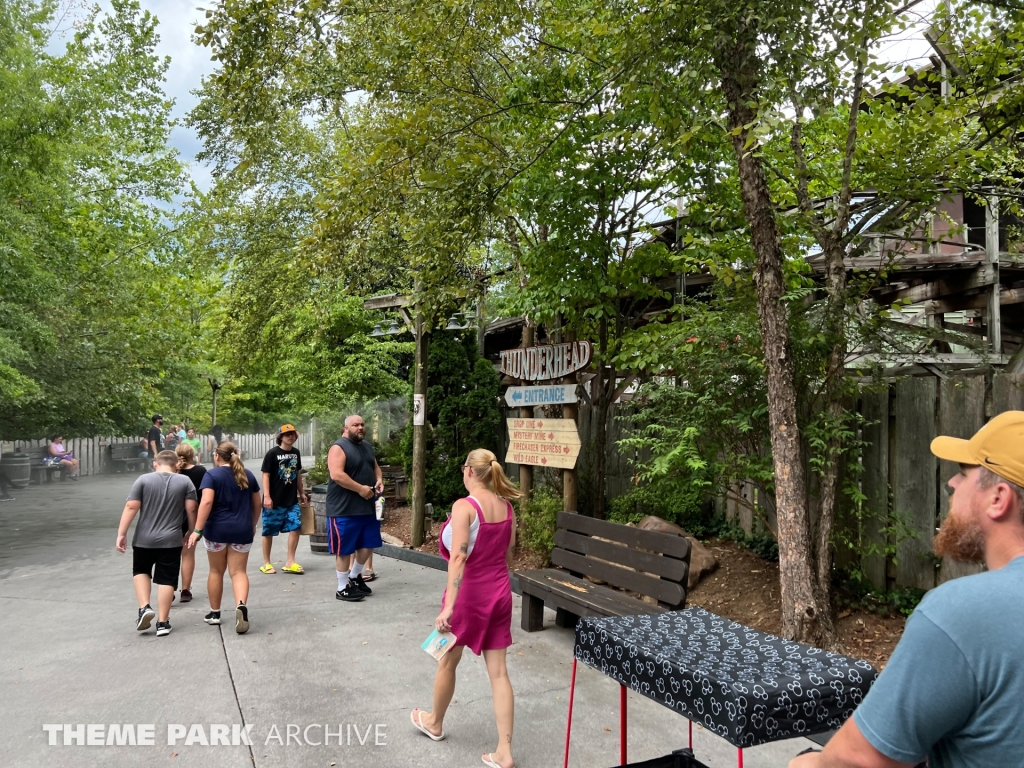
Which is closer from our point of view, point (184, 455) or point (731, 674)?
point (731, 674)

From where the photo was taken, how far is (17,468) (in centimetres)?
2259

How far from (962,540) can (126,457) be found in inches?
1373

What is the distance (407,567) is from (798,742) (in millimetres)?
5908

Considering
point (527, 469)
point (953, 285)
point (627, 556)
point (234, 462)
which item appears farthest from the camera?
point (953, 285)

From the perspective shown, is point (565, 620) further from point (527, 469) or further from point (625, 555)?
point (527, 469)

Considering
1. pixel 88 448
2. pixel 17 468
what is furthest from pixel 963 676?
pixel 88 448

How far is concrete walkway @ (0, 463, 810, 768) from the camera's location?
13.4 feet

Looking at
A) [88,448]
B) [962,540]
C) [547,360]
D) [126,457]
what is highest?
[547,360]

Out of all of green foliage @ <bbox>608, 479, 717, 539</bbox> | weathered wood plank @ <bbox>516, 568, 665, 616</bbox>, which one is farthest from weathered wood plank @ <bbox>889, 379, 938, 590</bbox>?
green foliage @ <bbox>608, 479, 717, 539</bbox>

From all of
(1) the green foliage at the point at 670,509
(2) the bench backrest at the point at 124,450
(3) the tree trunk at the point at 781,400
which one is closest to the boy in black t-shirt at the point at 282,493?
(1) the green foliage at the point at 670,509

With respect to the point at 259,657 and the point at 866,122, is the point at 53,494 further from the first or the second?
the point at 866,122

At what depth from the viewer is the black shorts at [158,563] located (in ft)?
21.0

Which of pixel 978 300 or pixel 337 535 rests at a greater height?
pixel 978 300

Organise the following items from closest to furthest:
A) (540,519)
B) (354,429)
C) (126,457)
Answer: (354,429)
(540,519)
(126,457)
